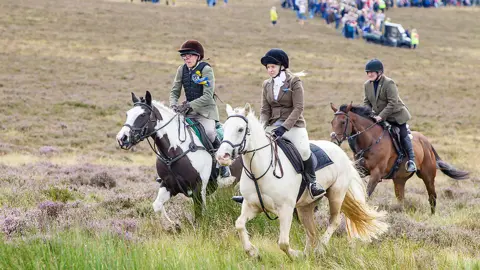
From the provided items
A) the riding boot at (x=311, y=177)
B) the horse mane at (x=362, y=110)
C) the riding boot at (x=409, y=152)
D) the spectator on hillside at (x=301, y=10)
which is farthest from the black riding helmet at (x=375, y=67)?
the spectator on hillside at (x=301, y=10)

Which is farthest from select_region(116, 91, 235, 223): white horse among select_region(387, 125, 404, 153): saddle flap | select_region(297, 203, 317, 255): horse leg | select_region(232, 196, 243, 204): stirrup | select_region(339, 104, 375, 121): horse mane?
select_region(387, 125, 404, 153): saddle flap

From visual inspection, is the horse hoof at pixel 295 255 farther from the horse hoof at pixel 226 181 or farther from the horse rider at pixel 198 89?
the horse rider at pixel 198 89

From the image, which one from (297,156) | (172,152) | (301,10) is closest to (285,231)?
(297,156)

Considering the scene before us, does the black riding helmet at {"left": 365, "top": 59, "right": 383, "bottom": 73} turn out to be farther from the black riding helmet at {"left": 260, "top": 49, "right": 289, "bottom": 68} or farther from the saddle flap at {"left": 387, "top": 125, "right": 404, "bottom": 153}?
the black riding helmet at {"left": 260, "top": 49, "right": 289, "bottom": 68}

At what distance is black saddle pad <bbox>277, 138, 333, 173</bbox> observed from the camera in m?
7.80

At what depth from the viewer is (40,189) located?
1242 centimetres

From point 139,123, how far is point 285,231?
301 centimetres

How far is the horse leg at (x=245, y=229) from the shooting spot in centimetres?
711

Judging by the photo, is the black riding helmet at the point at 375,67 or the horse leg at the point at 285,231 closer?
the horse leg at the point at 285,231

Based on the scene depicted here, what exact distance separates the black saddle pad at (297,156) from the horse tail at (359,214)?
0.59 m

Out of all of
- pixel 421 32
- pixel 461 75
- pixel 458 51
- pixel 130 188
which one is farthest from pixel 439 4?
pixel 130 188

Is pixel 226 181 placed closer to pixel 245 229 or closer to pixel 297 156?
pixel 297 156

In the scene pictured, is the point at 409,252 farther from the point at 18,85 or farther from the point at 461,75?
the point at 461,75

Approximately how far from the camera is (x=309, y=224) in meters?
8.30
